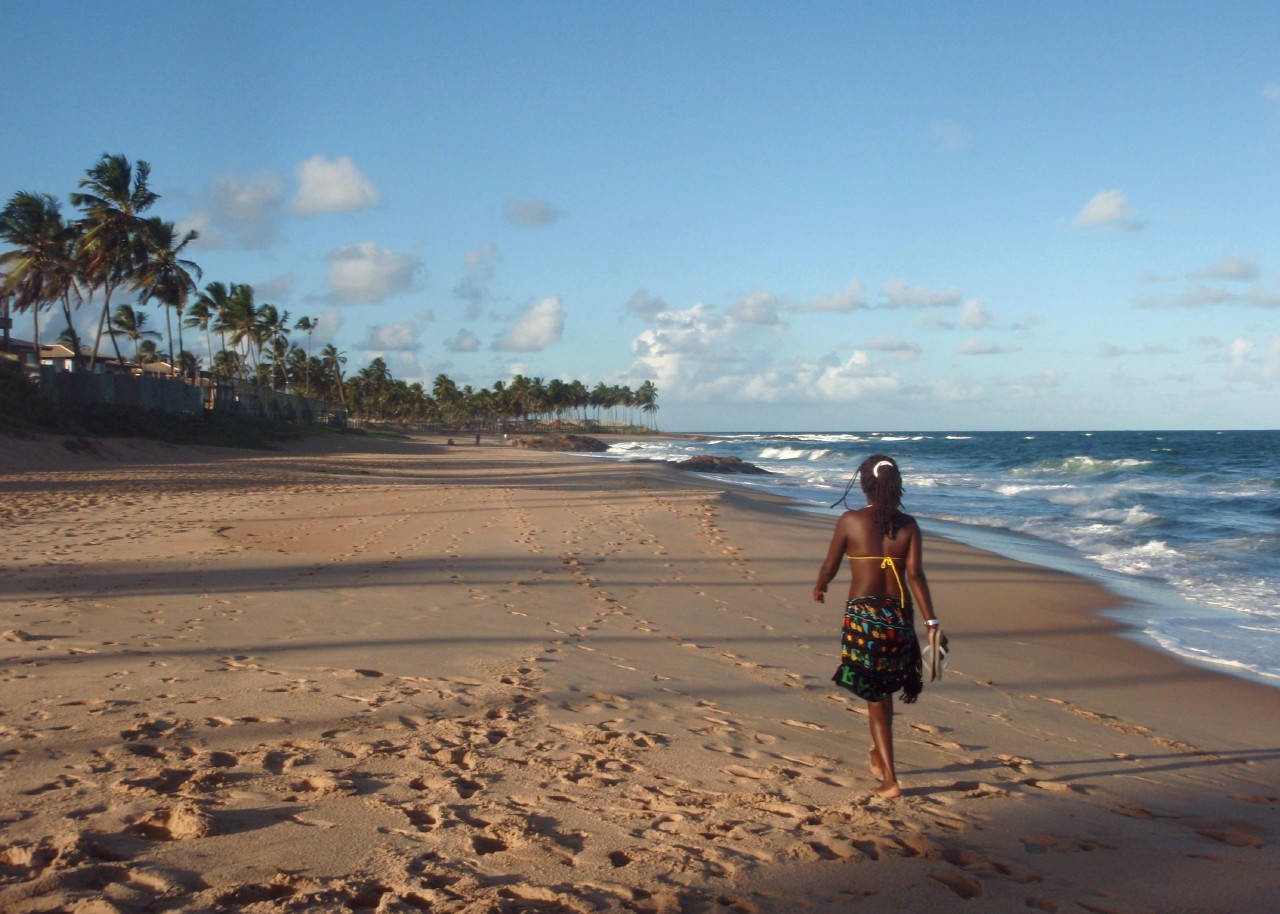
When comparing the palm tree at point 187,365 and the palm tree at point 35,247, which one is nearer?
the palm tree at point 35,247

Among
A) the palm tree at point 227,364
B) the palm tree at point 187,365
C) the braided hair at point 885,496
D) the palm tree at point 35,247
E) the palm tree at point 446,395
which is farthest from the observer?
the palm tree at point 446,395

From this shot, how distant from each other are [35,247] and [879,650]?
44.4 meters

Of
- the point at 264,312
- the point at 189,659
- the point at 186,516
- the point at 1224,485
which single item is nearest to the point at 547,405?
the point at 264,312

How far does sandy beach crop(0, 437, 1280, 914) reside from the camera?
3.41 m

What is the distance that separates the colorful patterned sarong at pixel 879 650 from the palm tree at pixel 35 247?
42.6 meters

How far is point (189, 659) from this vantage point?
618cm

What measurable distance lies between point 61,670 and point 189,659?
28.5 inches

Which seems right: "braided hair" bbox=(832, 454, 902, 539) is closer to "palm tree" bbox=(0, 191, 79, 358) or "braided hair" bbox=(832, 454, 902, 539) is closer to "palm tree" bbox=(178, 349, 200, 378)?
"palm tree" bbox=(0, 191, 79, 358)

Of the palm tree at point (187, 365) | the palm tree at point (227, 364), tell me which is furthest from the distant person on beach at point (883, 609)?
the palm tree at point (227, 364)

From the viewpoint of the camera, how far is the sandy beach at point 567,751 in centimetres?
341

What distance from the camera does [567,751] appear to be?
4812 millimetres

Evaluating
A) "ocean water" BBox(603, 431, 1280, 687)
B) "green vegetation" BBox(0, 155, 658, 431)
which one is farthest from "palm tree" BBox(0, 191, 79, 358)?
"ocean water" BBox(603, 431, 1280, 687)

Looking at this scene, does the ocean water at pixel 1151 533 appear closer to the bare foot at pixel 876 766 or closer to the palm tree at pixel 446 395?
the bare foot at pixel 876 766

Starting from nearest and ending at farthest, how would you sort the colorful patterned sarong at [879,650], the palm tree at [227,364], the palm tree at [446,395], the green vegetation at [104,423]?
1. the colorful patterned sarong at [879,650]
2. the green vegetation at [104,423]
3. the palm tree at [227,364]
4. the palm tree at [446,395]
